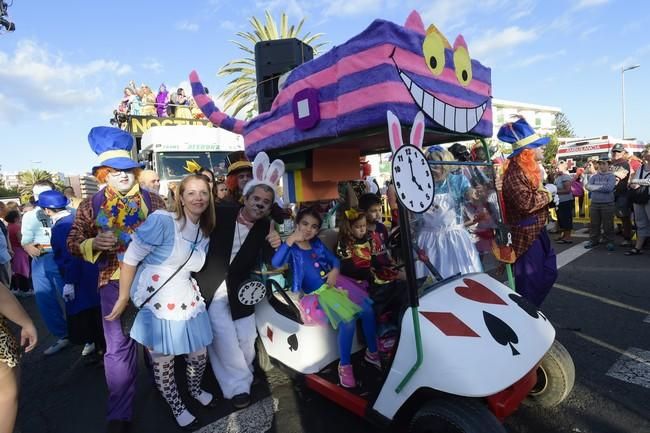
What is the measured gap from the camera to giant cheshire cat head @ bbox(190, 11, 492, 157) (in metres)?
1.78

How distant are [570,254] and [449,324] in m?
6.06

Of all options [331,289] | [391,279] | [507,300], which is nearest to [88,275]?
[331,289]

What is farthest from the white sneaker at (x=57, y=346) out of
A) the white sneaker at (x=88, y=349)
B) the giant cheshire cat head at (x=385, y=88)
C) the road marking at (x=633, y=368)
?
the road marking at (x=633, y=368)

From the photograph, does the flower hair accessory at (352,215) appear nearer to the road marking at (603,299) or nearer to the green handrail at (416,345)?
the green handrail at (416,345)

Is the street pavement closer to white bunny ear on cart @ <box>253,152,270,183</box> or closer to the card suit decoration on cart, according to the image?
the card suit decoration on cart

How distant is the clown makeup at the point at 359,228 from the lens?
114 inches

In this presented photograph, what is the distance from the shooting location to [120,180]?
245cm

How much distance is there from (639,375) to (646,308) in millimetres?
1635

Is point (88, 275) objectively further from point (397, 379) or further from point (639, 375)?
point (639, 375)

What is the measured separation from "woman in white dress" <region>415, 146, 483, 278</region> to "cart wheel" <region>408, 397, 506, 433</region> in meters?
0.80

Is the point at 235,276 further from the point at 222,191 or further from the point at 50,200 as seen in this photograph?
the point at 50,200

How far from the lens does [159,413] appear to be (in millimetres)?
2744

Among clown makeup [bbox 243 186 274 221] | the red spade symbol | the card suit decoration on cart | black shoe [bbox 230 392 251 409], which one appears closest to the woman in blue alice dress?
clown makeup [bbox 243 186 274 221]

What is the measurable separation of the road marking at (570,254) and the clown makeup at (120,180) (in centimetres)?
615
